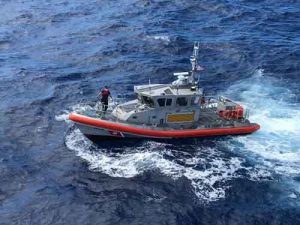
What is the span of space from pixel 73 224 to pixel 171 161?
850cm

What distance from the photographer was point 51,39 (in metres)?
52.7

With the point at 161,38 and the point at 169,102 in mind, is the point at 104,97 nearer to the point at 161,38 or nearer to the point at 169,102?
the point at 169,102

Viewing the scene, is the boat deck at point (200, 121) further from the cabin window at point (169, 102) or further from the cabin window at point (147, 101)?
the cabin window at point (169, 102)

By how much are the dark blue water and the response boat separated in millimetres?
821

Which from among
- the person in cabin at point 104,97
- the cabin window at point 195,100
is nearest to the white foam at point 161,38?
the cabin window at point 195,100

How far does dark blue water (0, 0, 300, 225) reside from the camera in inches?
1099

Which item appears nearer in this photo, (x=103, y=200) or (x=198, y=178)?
(x=103, y=200)

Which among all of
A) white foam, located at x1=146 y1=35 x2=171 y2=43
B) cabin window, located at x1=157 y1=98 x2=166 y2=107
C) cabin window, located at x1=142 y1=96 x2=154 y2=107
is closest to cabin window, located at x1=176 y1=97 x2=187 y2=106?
cabin window, located at x1=157 y1=98 x2=166 y2=107

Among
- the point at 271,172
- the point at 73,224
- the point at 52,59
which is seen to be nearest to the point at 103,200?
the point at 73,224

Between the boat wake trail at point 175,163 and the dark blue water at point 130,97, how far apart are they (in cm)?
8

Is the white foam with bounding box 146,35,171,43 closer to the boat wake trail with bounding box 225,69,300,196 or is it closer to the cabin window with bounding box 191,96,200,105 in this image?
the boat wake trail with bounding box 225,69,300,196

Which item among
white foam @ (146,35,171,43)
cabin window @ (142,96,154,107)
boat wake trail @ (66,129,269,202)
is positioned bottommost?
boat wake trail @ (66,129,269,202)

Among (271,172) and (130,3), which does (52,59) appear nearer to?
(130,3)

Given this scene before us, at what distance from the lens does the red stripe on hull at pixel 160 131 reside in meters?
32.9
